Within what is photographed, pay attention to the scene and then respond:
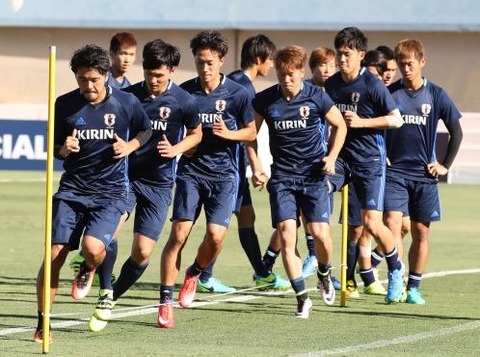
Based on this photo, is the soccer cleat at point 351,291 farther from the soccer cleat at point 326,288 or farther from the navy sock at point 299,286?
the navy sock at point 299,286

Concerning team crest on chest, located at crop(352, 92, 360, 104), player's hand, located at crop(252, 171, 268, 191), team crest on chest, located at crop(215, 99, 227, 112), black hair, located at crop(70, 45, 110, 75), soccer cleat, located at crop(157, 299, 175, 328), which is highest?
black hair, located at crop(70, 45, 110, 75)

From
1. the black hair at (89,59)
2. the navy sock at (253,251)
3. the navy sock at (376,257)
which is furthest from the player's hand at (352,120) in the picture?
the black hair at (89,59)

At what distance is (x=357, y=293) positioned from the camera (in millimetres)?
13211

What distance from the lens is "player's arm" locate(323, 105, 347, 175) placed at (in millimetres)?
11672

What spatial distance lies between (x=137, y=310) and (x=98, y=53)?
9.03 ft

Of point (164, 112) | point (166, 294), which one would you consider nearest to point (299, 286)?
point (166, 294)

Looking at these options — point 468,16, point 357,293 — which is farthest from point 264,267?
point 468,16

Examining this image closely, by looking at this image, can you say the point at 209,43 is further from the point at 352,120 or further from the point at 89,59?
the point at 89,59

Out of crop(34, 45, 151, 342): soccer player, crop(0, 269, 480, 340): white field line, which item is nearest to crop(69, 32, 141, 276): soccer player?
crop(0, 269, 480, 340): white field line

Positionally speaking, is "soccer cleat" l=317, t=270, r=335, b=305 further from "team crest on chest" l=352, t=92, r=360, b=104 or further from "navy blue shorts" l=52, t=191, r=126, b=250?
"navy blue shorts" l=52, t=191, r=126, b=250

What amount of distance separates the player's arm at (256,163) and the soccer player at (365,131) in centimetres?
78

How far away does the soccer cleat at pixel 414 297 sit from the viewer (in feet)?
41.7

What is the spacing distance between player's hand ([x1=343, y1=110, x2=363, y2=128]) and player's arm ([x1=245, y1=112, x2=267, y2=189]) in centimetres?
74

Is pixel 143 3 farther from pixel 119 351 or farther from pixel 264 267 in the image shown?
pixel 119 351
